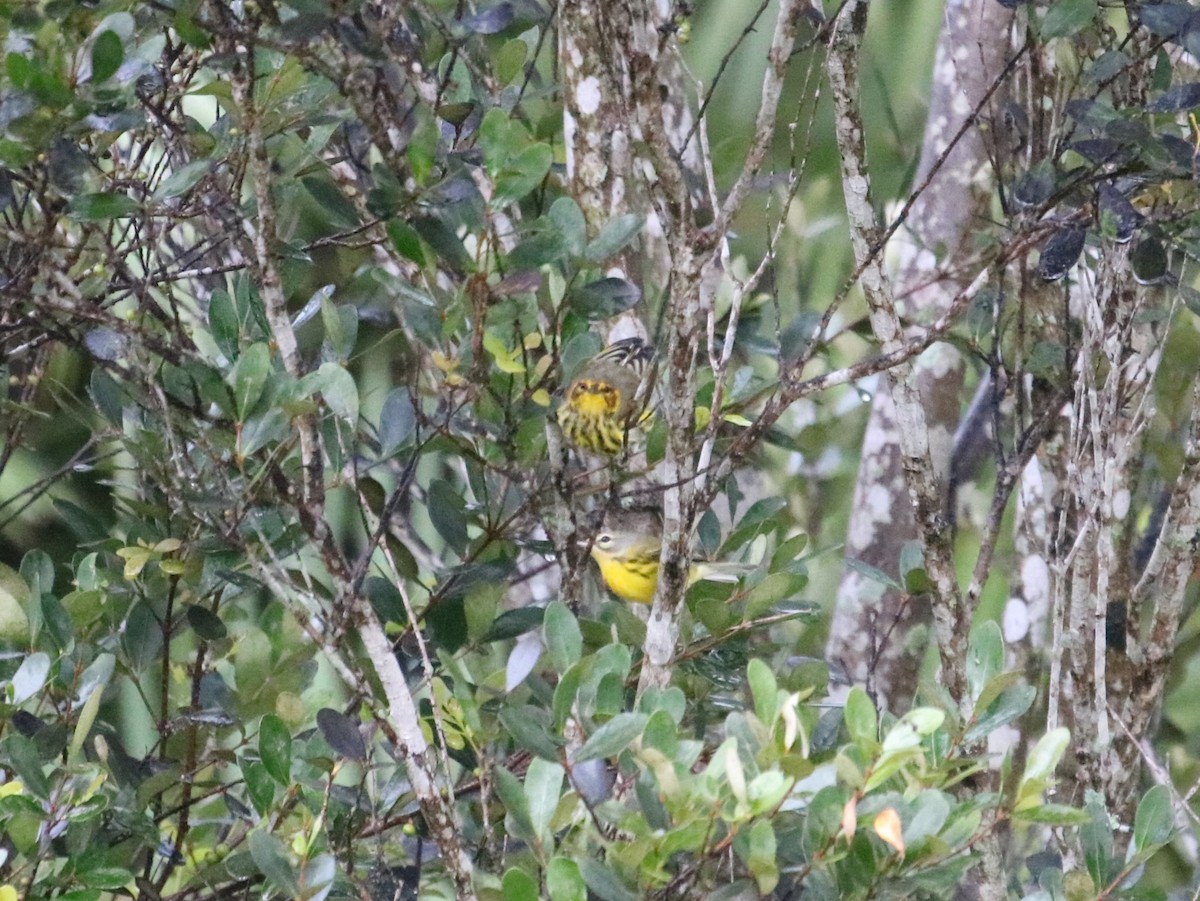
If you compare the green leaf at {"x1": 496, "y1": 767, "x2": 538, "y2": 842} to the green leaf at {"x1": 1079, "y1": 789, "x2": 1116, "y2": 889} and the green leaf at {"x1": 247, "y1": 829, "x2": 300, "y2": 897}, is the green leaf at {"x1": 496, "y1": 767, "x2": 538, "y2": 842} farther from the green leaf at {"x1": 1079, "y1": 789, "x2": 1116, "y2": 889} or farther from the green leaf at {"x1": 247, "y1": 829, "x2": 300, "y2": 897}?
the green leaf at {"x1": 1079, "y1": 789, "x2": 1116, "y2": 889}

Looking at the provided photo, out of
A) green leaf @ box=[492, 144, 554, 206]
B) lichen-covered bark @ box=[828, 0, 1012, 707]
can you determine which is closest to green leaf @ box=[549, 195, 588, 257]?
green leaf @ box=[492, 144, 554, 206]

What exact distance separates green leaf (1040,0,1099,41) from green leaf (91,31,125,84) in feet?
3.66

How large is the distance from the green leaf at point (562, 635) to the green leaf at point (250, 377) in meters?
0.39

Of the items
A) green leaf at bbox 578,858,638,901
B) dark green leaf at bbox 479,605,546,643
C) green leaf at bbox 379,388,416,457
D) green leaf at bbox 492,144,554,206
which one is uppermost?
green leaf at bbox 492,144,554,206

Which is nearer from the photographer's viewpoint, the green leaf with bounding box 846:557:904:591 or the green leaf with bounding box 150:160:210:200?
the green leaf with bounding box 150:160:210:200

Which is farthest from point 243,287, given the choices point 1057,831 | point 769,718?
point 1057,831

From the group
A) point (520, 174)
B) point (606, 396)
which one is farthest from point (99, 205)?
point (606, 396)

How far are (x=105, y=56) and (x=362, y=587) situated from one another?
26.4 inches

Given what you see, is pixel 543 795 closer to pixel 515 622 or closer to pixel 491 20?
pixel 515 622

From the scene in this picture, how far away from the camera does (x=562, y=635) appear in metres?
1.43

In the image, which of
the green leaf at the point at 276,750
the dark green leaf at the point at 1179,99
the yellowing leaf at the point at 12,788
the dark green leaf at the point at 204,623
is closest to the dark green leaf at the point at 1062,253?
the dark green leaf at the point at 1179,99

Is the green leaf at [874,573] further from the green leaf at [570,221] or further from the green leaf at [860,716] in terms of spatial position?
the green leaf at [860,716]

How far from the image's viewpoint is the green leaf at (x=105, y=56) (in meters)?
1.15

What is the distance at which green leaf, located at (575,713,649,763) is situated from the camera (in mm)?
1206
